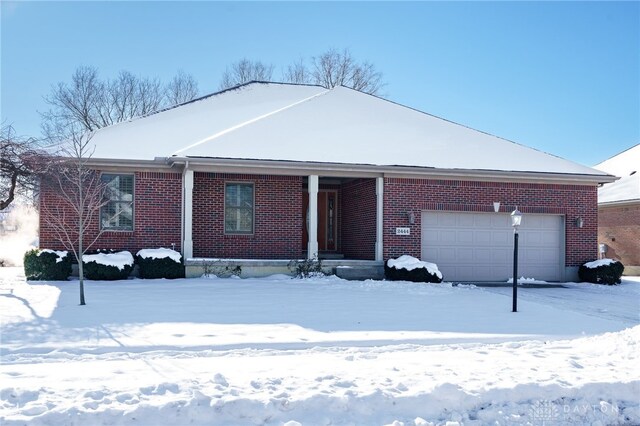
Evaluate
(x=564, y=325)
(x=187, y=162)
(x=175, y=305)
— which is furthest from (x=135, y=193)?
(x=564, y=325)

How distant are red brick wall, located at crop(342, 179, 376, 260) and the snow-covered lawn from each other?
4.87 meters

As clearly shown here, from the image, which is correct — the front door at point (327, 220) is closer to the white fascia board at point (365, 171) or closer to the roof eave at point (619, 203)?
the white fascia board at point (365, 171)

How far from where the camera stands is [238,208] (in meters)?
17.7

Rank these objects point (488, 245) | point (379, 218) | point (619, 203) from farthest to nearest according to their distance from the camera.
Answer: point (619, 203)
point (488, 245)
point (379, 218)

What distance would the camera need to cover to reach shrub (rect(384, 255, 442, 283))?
16.2m

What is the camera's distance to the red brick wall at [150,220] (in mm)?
16766

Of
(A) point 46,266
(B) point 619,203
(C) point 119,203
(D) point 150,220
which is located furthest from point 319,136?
(B) point 619,203

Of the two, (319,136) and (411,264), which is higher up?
(319,136)

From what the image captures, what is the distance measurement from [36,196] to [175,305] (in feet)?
27.6

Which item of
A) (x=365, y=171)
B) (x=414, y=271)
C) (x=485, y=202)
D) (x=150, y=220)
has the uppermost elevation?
(x=365, y=171)

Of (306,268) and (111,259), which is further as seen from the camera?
(306,268)

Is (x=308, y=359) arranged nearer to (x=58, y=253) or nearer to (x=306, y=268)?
(x=306, y=268)

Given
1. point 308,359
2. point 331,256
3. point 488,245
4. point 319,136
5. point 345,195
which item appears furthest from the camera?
point 345,195

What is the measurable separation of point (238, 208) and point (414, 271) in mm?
5438
